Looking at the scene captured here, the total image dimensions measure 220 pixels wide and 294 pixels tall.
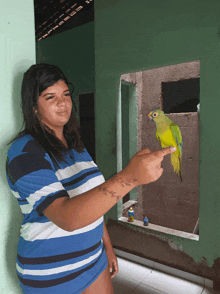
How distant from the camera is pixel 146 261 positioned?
2121 mm

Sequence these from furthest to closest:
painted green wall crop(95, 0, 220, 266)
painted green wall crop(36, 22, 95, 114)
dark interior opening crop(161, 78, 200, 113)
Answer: painted green wall crop(36, 22, 95, 114) → dark interior opening crop(161, 78, 200, 113) → painted green wall crop(95, 0, 220, 266)

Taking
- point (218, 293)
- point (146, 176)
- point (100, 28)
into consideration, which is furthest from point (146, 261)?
point (100, 28)

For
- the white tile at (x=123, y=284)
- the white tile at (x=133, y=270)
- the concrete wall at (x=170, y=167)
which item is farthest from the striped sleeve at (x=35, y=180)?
the concrete wall at (x=170, y=167)

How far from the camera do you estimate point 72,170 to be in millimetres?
683

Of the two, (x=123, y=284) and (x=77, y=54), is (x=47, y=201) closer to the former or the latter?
(x=123, y=284)

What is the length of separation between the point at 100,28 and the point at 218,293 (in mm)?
2986

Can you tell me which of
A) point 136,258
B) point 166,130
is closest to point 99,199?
point 166,130

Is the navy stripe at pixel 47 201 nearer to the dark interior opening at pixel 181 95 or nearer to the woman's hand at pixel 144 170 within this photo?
the woman's hand at pixel 144 170

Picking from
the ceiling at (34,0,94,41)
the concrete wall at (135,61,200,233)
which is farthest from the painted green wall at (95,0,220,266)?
the ceiling at (34,0,94,41)

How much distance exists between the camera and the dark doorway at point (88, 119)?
4266 millimetres

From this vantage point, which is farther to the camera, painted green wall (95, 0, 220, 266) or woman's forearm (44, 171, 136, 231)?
painted green wall (95, 0, 220, 266)

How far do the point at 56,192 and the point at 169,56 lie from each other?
1847 millimetres

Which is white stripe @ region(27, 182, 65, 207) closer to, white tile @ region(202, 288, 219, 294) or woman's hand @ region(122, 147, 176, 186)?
woman's hand @ region(122, 147, 176, 186)

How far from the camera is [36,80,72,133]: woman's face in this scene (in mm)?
648
